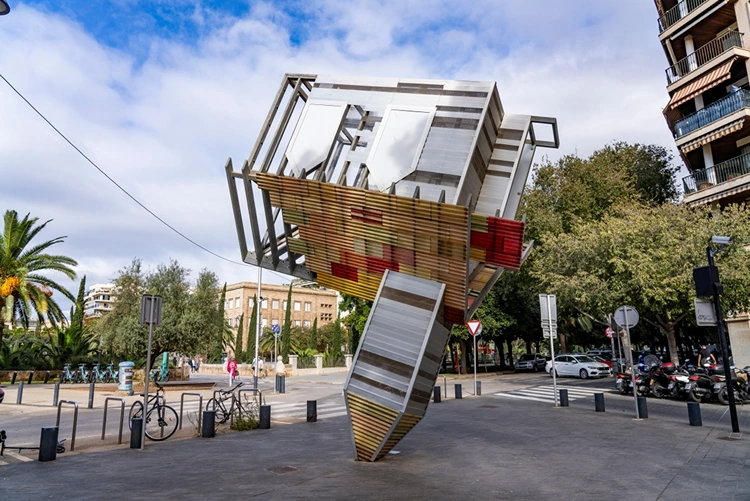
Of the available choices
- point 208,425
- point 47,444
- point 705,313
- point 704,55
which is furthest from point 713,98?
point 47,444

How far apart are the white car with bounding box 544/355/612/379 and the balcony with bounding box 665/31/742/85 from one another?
17648 mm

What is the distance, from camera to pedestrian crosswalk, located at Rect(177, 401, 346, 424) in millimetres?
15523

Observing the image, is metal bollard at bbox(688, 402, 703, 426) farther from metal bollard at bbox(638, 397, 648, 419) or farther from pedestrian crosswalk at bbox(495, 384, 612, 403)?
pedestrian crosswalk at bbox(495, 384, 612, 403)

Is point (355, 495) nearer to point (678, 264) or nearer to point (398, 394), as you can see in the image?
point (398, 394)

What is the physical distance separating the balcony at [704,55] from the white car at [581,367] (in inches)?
695

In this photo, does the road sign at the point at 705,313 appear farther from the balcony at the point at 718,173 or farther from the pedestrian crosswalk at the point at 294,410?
the balcony at the point at 718,173

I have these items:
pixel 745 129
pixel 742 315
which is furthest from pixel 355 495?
pixel 745 129

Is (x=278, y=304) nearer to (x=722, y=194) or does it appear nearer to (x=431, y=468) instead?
(x=722, y=194)

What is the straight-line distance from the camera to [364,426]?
839cm

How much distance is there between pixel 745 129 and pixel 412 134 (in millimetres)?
26256

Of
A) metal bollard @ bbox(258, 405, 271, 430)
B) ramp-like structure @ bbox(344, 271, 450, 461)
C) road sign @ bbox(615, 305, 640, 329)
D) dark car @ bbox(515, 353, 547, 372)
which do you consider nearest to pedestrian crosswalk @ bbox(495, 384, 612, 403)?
road sign @ bbox(615, 305, 640, 329)

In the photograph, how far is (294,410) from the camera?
699 inches

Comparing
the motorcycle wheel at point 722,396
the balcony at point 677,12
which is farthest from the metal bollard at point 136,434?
the balcony at point 677,12

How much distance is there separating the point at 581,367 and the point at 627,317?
20114 millimetres
